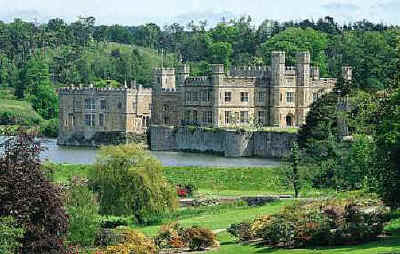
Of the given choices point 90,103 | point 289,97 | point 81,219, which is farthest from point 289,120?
point 81,219

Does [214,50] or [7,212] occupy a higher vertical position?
[214,50]

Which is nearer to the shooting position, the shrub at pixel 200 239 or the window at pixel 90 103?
the shrub at pixel 200 239

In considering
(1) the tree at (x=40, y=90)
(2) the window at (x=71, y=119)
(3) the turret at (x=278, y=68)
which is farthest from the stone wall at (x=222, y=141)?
(1) the tree at (x=40, y=90)

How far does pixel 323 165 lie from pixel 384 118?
1715 centimetres

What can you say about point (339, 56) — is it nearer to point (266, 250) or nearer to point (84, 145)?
point (84, 145)

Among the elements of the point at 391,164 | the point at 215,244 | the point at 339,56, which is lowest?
the point at 215,244

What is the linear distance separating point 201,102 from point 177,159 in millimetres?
10440

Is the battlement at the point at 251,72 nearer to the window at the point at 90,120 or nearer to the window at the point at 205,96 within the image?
the window at the point at 205,96

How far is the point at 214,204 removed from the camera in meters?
39.3

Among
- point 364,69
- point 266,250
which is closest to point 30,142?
point 266,250

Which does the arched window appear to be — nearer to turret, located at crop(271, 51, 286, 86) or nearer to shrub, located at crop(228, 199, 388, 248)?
turret, located at crop(271, 51, 286, 86)

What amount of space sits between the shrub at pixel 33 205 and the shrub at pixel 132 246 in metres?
2.94

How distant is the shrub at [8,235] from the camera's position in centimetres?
2139

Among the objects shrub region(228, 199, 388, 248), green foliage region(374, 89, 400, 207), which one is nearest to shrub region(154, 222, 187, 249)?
shrub region(228, 199, 388, 248)
